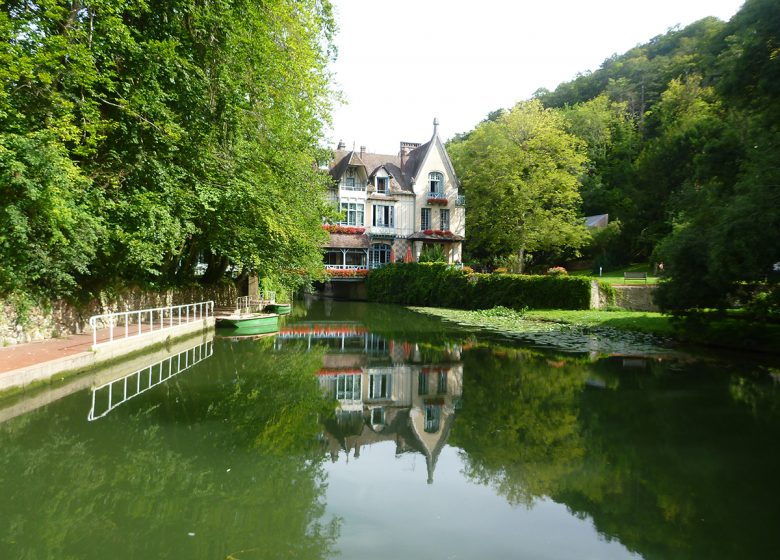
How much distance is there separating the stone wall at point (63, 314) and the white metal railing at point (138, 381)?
3027mm

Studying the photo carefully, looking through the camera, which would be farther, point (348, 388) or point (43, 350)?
point (43, 350)

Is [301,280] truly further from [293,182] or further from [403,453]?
[403,453]

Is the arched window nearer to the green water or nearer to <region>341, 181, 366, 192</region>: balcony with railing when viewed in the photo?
<region>341, 181, 366, 192</region>: balcony with railing

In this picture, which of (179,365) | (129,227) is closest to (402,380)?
(179,365)

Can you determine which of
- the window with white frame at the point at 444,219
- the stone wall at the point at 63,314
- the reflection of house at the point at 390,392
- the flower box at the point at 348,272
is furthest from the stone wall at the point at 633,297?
the flower box at the point at 348,272

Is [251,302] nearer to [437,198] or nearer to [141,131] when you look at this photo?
[141,131]

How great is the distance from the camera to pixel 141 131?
14617mm

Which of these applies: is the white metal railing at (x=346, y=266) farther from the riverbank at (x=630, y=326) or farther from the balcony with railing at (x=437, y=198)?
the riverbank at (x=630, y=326)

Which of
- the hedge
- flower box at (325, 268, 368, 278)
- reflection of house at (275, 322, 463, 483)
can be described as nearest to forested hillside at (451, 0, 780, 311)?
reflection of house at (275, 322, 463, 483)

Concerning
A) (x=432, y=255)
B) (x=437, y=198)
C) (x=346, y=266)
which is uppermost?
(x=437, y=198)

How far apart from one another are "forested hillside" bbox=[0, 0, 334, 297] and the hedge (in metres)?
15.2

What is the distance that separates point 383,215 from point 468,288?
14477 mm

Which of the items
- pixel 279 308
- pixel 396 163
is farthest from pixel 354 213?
pixel 279 308

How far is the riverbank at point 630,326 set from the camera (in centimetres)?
1655
